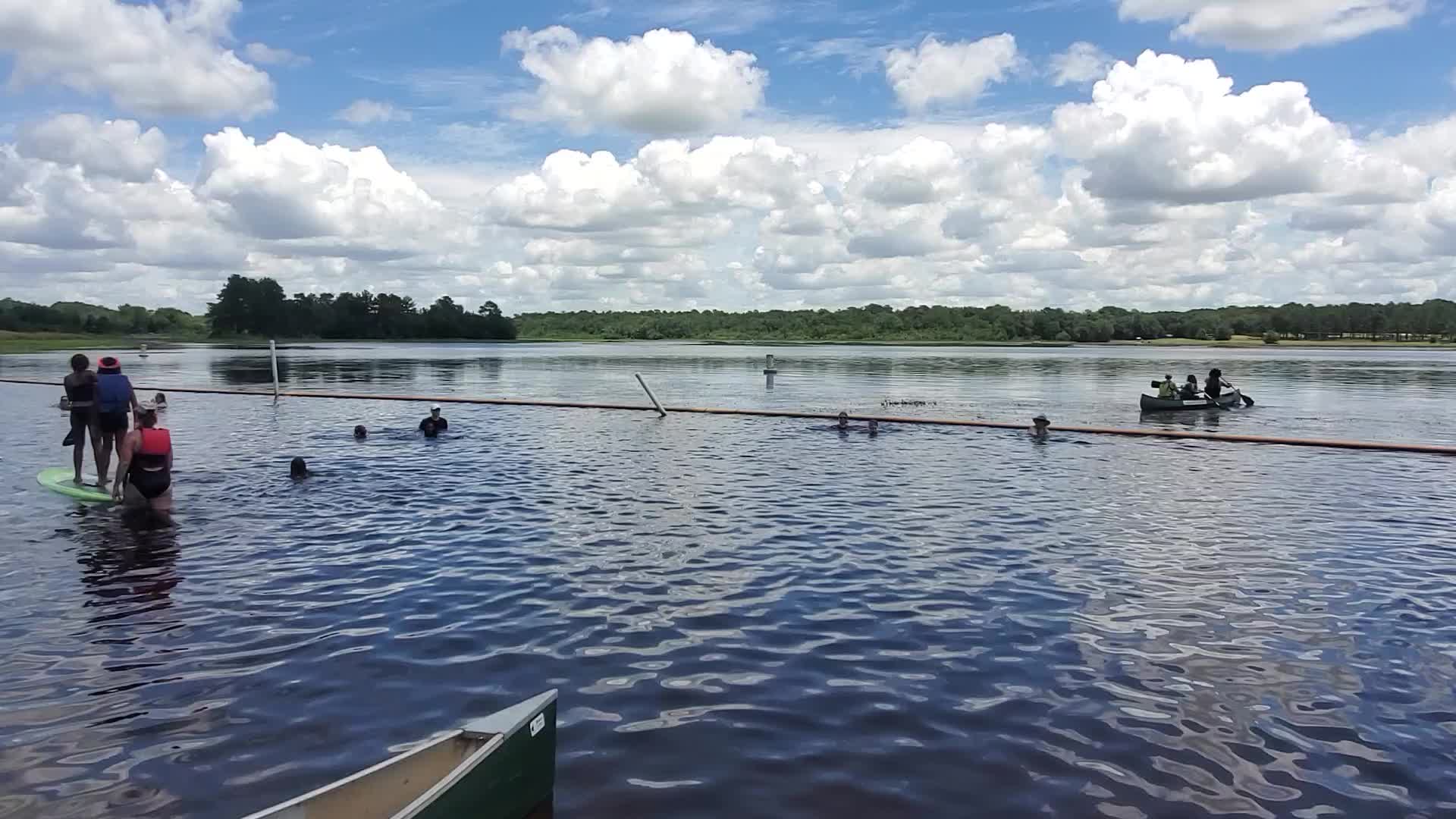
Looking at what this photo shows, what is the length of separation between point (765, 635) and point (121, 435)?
15.6 m

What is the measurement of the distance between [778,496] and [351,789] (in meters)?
14.8

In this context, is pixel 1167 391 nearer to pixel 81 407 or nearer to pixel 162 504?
pixel 162 504

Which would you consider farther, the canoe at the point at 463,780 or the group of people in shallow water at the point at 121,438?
Result: the group of people in shallow water at the point at 121,438

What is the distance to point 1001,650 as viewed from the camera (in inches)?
413

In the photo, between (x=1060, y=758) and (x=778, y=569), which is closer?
(x=1060, y=758)

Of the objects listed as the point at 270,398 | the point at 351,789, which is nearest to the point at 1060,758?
the point at 351,789

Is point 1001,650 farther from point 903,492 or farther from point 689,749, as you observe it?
point 903,492

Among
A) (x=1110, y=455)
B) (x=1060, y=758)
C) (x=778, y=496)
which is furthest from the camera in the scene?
(x=1110, y=455)

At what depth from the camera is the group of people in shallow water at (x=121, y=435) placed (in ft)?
56.0

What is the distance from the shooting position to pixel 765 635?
432 inches

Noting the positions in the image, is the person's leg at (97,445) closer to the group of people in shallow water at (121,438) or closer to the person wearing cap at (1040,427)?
the group of people in shallow water at (121,438)

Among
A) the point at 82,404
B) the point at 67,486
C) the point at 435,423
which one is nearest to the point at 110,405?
the point at 82,404

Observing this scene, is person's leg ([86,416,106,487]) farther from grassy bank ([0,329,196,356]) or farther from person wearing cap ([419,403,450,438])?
grassy bank ([0,329,196,356])

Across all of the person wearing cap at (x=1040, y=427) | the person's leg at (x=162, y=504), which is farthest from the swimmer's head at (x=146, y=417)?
the person wearing cap at (x=1040, y=427)
